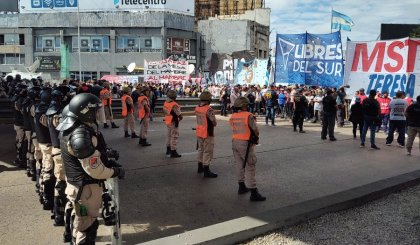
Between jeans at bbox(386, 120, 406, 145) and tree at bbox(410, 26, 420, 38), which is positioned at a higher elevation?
A: tree at bbox(410, 26, 420, 38)

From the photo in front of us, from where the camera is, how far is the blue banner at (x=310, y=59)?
15430mm

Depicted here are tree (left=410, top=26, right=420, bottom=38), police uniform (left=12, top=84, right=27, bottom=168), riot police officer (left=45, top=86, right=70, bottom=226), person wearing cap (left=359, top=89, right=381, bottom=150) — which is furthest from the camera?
tree (left=410, top=26, right=420, bottom=38)

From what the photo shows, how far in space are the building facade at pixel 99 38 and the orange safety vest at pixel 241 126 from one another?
41.7 m

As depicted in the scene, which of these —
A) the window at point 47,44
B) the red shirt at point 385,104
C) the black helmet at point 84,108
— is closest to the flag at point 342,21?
the red shirt at point 385,104

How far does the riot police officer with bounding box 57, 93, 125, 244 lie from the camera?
4023 millimetres

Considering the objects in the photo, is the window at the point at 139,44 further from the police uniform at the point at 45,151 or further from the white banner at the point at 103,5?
the police uniform at the point at 45,151

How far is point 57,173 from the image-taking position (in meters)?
5.71

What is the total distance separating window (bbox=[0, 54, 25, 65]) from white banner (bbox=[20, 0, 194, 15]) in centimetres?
586

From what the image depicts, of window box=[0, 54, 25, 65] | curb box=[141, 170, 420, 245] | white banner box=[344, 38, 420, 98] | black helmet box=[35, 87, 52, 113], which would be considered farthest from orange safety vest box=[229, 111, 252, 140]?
window box=[0, 54, 25, 65]

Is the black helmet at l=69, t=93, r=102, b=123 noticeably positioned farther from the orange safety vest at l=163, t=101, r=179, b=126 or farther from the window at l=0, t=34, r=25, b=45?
the window at l=0, t=34, r=25, b=45

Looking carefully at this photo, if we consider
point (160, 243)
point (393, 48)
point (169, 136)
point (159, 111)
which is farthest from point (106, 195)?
point (159, 111)

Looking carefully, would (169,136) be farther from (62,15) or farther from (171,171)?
(62,15)

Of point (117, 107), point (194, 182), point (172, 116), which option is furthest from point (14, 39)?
point (194, 182)

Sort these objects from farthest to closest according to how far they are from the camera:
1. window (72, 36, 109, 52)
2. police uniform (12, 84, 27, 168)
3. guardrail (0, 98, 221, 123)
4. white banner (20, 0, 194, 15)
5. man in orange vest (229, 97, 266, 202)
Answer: window (72, 36, 109, 52) → white banner (20, 0, 194, 15) → guardrail (0, 98, 221, 123) → police uniform (12, 84, 27, 168) → man in orange vest (229, 97, 266, 202)
